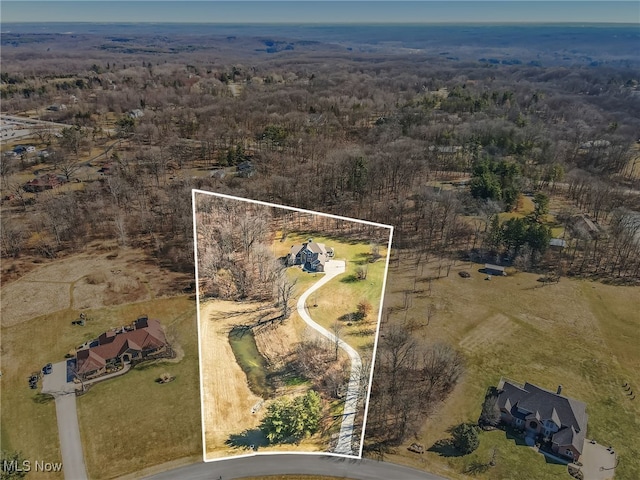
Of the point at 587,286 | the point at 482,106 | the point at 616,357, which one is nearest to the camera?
the point at 616,357

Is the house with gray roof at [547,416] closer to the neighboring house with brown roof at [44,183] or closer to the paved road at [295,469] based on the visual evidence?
the paved road at [295,469]

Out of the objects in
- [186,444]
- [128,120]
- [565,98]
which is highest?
[565,98]

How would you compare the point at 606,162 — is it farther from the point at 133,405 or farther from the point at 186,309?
the point at 133,405

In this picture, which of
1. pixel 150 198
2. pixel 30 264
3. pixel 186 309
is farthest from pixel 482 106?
pixel 30 264

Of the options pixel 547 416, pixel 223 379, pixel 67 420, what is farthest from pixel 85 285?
pixel 547 416

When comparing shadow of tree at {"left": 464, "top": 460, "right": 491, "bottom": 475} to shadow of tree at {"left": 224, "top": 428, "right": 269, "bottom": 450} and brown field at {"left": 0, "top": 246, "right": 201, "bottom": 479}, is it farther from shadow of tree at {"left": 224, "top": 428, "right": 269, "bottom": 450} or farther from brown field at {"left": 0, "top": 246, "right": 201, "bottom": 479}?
shadow of tree at {"left": 224, "top": 428, "right": 269, "bottom": 450}

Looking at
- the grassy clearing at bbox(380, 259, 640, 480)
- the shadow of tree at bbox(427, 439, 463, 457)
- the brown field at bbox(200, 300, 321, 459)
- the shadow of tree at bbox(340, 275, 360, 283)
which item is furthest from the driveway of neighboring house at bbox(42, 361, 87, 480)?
the shadow of tree at bbox(340, 275, 360, 283)

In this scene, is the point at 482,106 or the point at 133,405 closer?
the point at 133,405
